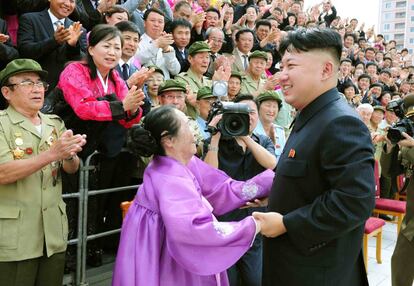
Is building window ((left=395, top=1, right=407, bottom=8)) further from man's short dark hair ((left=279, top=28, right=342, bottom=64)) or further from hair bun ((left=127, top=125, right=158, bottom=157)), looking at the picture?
hair bun ((left=127, top=125, right=158, bottom=157))

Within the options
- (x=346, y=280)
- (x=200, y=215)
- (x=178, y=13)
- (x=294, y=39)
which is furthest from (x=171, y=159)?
(x=178, y=13)

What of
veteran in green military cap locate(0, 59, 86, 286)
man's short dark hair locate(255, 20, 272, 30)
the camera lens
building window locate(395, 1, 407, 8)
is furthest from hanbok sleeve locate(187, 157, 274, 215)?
building window locate(395, 1, 407, 8)

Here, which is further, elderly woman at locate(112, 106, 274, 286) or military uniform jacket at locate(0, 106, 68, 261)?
military uniform jacket at locate(0, 106, 68, 261)

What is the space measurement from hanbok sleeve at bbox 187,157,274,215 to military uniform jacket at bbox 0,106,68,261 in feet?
2.35

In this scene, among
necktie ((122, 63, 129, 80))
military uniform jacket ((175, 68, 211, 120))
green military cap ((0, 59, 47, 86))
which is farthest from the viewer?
military uniform jacket ((175, 68, 211, 120))

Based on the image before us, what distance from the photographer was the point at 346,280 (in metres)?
1.61

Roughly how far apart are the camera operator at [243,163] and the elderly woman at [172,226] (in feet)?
2.04

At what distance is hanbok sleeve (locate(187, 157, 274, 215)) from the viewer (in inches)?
→ 84.3

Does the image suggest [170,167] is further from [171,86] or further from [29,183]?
[171,86]

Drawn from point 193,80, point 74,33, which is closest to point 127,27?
point 74,33

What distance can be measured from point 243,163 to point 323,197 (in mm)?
1402

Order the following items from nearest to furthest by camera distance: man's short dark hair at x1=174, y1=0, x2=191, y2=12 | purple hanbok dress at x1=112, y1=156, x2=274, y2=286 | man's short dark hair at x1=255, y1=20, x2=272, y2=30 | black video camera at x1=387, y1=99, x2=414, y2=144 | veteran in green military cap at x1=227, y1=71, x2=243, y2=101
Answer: purple hanbok dress at x1=112, y1=156, x2=274, y2=286
black video camera at x1=387, y1=99, x2=414, y2=144
veteran in green military cap at x1=227, y1=71, x2=243, y2=101
man's short dark hair at x1=174, y1=0, x2=191, y2=12
man's short dark hair at x1=255, y1=20, x2=272, y2=30

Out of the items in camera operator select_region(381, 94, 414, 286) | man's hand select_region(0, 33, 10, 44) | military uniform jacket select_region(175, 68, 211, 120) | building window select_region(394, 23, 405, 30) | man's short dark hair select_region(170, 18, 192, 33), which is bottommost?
camera operator select_region(381, 94, 414, 286)

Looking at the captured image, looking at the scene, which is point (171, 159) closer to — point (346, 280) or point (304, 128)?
point (304, 128)
